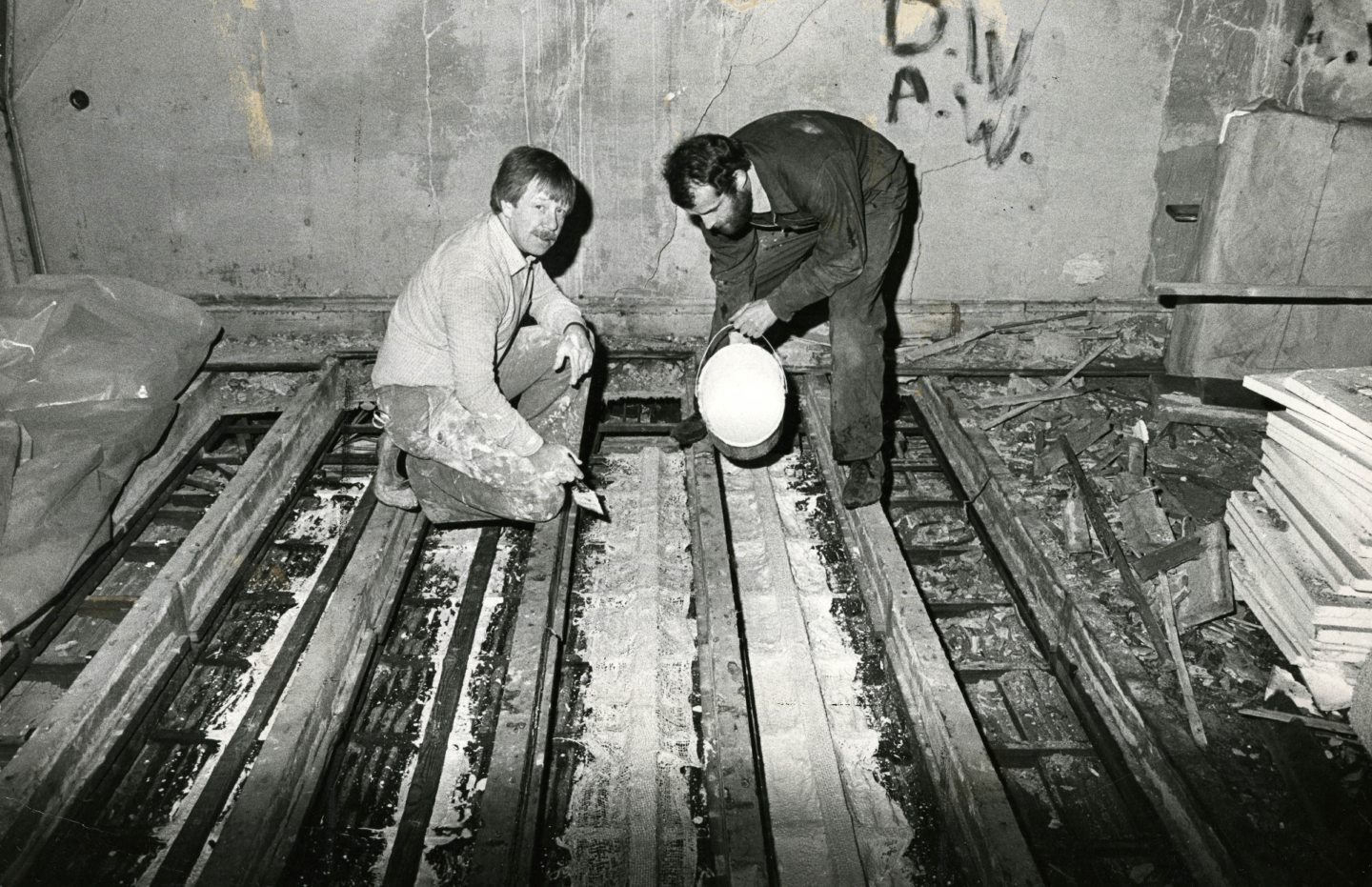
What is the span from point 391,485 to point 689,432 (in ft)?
4.98

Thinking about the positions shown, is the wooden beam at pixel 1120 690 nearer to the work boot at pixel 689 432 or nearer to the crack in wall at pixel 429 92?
the work boot at pixel 689 432

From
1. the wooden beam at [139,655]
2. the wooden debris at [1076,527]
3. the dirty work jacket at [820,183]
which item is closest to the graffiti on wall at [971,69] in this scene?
the dirty work jacket at [820,183]

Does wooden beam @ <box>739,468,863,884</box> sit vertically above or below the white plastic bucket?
below

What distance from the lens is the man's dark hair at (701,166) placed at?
3201 mm

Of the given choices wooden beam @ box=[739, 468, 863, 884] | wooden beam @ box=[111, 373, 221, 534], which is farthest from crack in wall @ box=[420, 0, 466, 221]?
wooden beam @ box=[739, 468, 863, 884]

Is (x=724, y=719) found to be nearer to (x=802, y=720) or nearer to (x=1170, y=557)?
(x=802, y=720)

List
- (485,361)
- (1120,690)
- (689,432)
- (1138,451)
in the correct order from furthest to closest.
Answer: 1. (689,432)
2. (1138,451)
3. (485,361)
4. (1120,690)

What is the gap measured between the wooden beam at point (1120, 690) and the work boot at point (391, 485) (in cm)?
261

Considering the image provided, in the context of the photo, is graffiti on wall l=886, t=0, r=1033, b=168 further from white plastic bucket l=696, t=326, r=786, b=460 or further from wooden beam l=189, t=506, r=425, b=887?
wooden beam l=189, t=506, r=425, b=887

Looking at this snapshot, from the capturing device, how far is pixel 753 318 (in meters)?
3.57

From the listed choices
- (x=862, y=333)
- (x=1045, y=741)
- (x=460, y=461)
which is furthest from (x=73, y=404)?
(x=1045, y=741)

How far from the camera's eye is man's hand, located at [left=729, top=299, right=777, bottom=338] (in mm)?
3564

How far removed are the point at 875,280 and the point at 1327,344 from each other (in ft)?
9.70

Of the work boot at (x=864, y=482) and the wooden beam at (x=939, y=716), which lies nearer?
the wooden beam at (x=939, y=716)
